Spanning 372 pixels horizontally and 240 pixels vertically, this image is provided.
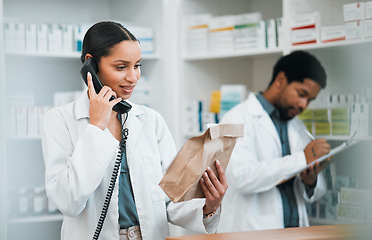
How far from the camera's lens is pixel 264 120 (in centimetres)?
262

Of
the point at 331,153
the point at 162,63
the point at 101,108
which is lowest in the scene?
the point at 331,153

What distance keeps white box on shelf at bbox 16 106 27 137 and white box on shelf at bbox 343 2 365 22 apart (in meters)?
1.95

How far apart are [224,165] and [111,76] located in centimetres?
46

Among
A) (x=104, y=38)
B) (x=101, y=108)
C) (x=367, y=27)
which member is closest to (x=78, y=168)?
(x=101, y=108)

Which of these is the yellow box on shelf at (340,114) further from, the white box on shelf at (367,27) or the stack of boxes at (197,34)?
the stack of boxes at (197,34)

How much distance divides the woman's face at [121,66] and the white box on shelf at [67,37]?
1.56m

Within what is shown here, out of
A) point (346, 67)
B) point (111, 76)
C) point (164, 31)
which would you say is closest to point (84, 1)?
point (164, 31)

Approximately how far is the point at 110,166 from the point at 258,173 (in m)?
1.10

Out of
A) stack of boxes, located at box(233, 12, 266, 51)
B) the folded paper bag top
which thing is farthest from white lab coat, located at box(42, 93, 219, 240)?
stack of boxes, located at box(233, 12, 266, 51)

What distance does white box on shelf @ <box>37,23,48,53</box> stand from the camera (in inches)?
117

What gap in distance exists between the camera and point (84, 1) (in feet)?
11.5

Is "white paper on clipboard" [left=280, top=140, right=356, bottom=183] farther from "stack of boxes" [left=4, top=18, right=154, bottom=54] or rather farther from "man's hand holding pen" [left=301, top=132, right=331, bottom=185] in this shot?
"stack of boxes" [left=4, top=18, right=154, bottom=54]

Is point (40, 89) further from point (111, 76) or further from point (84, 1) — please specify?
point (111, 76)

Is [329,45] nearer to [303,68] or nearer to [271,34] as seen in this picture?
[303,68]
